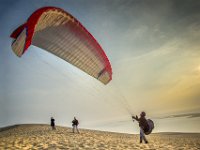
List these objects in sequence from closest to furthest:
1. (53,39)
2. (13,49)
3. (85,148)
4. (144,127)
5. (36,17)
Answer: (36,17)
(13,49)
(85,148)
(53,39)
(144,127)

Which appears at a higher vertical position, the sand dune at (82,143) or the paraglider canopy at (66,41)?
the paraglider canopy at (66,41)

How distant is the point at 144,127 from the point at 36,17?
28.3ft

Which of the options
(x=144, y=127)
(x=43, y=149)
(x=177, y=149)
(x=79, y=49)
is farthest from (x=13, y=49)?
(x=177, y=149)

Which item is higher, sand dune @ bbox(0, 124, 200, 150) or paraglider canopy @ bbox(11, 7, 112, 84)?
paraglider canopy @ bbox(11, 7, 112, 84)

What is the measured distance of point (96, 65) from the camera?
13586 mm

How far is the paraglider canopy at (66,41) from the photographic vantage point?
970 cm

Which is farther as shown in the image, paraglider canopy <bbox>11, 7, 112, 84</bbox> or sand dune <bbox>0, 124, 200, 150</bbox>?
sand dune <bbox>0, 124, 200, 150</bbox>

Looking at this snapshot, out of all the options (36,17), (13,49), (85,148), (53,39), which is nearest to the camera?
(36,17)

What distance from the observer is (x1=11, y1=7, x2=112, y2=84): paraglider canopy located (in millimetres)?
9695

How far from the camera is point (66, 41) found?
12.4 metres

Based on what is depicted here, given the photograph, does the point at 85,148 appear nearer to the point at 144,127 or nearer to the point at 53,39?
the point at 144,127

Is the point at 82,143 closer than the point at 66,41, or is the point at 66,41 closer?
the point at 66,41

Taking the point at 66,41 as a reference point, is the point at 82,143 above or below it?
below

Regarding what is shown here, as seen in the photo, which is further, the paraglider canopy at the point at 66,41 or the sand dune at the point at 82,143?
the sand dune at the point at 82,143
